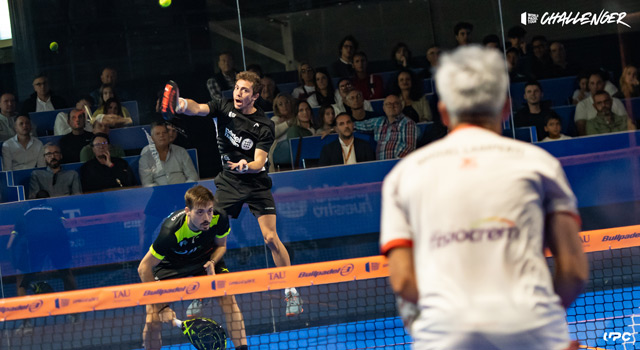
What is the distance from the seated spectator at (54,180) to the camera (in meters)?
8.02

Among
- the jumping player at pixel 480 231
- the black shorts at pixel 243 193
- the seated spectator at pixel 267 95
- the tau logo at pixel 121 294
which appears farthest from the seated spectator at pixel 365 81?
the jumping player at pixel 480 231

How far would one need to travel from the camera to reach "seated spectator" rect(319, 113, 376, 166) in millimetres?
8047

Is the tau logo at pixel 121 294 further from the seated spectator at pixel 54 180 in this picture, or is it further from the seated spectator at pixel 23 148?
the seated spectator at pixel 23 148

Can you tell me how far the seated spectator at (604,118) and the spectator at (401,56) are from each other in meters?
2.02

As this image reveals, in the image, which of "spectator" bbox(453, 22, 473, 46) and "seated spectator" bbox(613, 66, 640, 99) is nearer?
"spectator" bbox(453, 22, 473, 46)

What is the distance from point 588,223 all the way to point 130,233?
15.5 ft

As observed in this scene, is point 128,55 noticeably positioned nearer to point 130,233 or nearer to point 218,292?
point 130,233

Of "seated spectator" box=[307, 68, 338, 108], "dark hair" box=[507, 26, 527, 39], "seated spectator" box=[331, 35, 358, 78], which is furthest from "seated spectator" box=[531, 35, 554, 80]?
"seated spectator" box=[307, 68, 338, 108]

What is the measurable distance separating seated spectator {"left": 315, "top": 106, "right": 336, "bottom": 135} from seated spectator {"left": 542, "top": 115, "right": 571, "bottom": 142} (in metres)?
2.22

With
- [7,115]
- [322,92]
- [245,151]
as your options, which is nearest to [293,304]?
[245,151]

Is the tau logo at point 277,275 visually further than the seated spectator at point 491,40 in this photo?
No

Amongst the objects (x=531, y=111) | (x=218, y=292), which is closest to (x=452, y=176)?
(x=218, y=292)

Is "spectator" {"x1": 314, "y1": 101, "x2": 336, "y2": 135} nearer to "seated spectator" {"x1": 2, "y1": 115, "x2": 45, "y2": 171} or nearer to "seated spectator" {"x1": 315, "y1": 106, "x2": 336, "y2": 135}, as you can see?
"seated spectator" {"x1": 315, "y1": 106, "x2": 336, "y2": 135}

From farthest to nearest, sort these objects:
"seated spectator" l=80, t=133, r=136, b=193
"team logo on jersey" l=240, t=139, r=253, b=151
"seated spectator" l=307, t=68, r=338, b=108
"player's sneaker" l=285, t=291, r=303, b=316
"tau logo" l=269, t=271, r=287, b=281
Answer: "seated spectator" l=307, t=68, r=338, b=108, "seated spectator" l=80, t=133, r=136, b=193, "player's sneaker" l=285, t=291, r=303, b=316, "team logo on jersey" l=240, t=139, r=253, b=151, "tau logo" l=269, t=271, r=287, b=281
